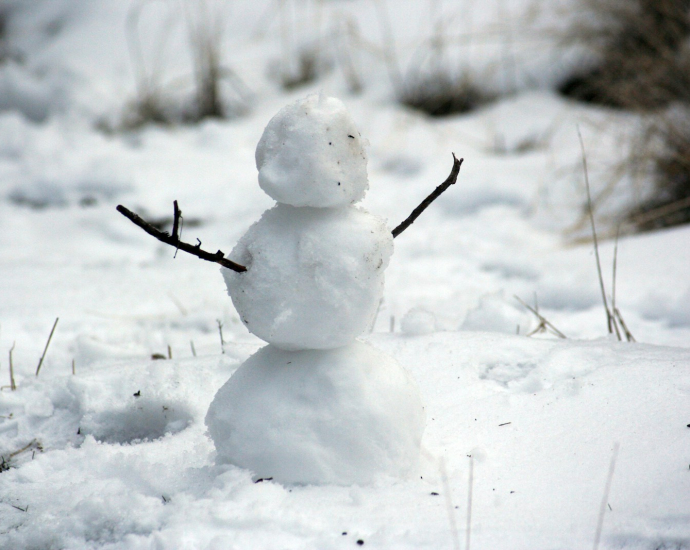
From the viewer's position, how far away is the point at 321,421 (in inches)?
49.4

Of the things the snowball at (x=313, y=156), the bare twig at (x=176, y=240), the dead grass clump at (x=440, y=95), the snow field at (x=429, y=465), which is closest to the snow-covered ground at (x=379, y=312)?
the snow field at (x=429, y=465)

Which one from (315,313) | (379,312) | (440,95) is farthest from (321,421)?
(440,95)

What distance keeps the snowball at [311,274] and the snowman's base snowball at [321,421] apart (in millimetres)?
67

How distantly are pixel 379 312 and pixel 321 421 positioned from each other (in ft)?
4.89

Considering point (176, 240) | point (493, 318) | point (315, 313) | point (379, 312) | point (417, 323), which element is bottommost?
point (379, 312)

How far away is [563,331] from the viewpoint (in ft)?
8.25

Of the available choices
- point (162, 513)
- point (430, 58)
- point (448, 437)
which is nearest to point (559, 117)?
point (430, 58)

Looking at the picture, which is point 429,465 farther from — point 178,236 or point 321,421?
point 178,236

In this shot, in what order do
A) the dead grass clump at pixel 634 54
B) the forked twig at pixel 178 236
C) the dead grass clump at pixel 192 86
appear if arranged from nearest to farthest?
the forked twig at pixel 178 236, the dead grass clump at pixel 634 54, the dead grass clump at pixel 192 86

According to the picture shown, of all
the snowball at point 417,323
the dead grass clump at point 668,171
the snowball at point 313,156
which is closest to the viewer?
the snowball at point 313,156

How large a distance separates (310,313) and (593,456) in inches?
24.4

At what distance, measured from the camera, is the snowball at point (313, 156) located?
1.20m

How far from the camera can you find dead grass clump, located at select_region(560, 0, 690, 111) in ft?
12.4

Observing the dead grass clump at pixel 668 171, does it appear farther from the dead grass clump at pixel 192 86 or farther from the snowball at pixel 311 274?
the dead grass clump at pixel 192 86
